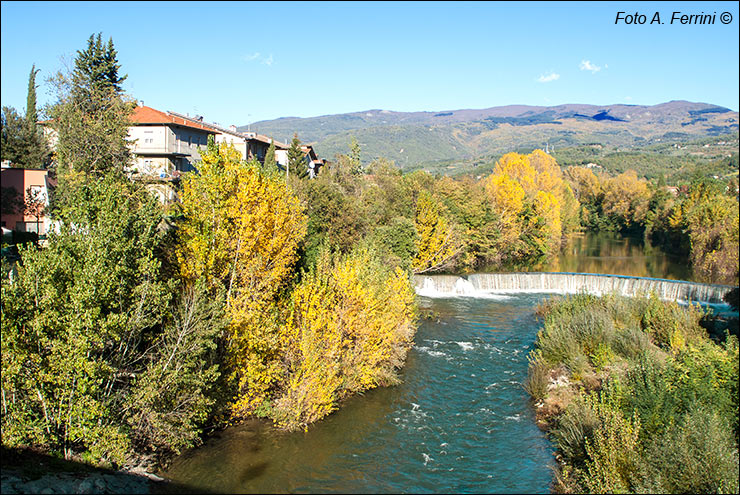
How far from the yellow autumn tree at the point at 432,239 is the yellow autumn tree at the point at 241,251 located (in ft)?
Answer: 84.3

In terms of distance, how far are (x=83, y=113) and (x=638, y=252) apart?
195ft

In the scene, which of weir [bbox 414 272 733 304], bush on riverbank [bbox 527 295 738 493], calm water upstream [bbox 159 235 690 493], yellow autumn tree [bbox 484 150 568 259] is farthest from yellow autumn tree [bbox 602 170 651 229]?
calm water upstream [bbox 159 235 690 493]

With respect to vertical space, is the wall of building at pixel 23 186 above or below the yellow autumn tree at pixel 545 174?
below

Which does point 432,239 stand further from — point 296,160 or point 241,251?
point 241,251

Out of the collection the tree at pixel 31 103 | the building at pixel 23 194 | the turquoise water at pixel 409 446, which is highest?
the tree at pixel 31 103

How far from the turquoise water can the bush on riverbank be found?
3.73 ft

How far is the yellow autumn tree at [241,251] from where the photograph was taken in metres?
16.4

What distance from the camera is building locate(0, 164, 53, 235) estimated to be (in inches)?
1309

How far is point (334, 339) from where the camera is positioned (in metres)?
17.7

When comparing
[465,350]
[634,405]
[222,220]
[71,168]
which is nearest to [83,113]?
[71,168]

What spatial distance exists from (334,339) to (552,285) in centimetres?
2974

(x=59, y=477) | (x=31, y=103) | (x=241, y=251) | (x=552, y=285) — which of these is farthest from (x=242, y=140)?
(x=59, y=477)

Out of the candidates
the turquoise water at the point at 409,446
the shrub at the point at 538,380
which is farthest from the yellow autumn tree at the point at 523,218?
the turquoise water at the point at 409,446

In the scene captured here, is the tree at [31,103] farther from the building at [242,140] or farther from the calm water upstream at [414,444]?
the calm water upstream at [414,444]
